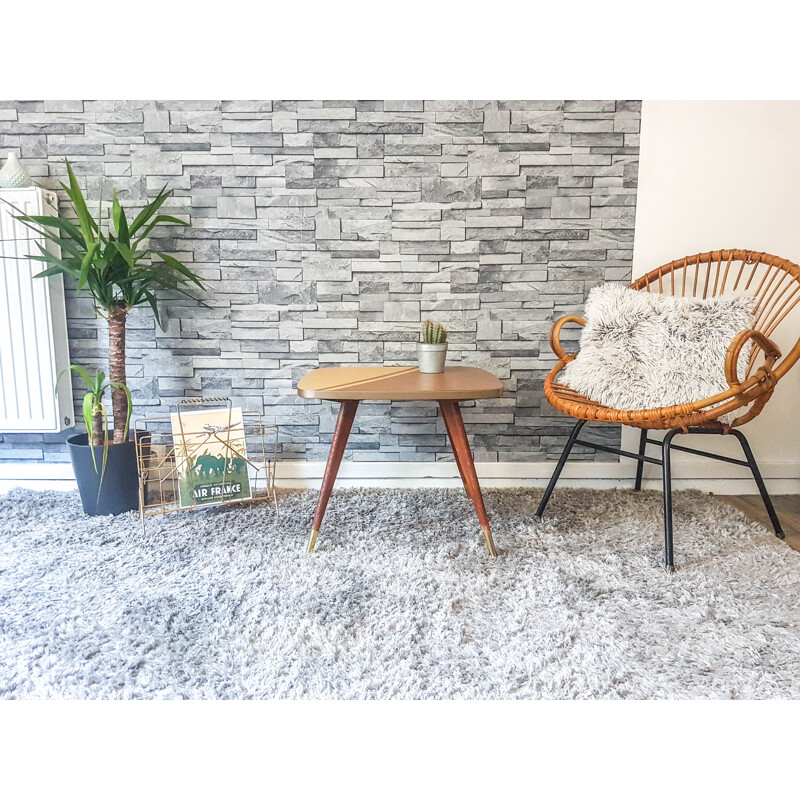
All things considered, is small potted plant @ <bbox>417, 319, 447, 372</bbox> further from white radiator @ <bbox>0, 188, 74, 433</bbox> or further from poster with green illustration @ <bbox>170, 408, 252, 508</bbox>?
white radiator @ <bbox>0, 188, 74, 433</bbox>

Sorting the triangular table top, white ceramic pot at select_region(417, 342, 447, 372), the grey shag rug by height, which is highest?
white ceramic pot at select_region(417, 342, 447, 372)

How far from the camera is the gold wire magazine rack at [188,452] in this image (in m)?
1.85

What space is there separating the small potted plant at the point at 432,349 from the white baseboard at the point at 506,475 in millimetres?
497

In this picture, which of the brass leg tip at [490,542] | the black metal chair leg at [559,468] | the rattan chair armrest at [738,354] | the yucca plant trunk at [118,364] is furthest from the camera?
the yucca plant trunk at [118,364]

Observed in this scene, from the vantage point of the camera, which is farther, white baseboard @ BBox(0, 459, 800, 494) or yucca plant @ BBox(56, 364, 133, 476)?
white baseboard @ BBox(0, 459, 800, 494)

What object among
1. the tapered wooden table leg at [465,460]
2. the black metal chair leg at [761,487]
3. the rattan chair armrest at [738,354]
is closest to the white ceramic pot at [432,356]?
the tapered wooden table leg at [465,460]

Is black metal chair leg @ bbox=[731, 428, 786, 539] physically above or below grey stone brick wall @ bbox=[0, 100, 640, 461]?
below

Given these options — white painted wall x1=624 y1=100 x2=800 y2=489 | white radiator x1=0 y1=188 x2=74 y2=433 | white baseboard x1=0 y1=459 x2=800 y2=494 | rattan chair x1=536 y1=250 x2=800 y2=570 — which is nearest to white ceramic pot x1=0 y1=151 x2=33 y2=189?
white radiator x1=0 y1=188 x2=74 y2=433

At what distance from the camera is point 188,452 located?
185cm

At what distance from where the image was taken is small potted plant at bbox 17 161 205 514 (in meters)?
1.79

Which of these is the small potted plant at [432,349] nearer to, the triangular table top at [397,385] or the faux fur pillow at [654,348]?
the triangular table top at [397,385]
